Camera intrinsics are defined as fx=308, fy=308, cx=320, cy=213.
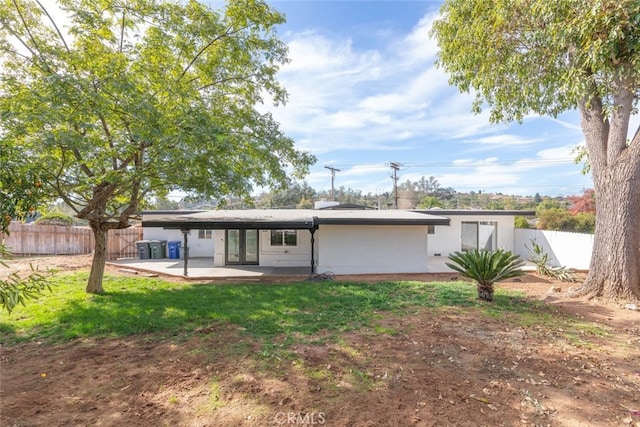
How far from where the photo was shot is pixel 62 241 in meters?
16.3

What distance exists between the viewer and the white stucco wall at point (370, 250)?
11.6m

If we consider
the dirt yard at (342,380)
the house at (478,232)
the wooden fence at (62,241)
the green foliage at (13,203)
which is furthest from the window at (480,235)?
the wooden fence at (62,241)

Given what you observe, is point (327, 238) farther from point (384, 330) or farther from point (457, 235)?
point (457, 235)

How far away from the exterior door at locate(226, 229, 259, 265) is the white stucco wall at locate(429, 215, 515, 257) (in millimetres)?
9167

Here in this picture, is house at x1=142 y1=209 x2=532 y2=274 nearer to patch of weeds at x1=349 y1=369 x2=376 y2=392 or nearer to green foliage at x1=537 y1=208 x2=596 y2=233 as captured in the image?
green foliage at x1=537 y1=208 x2=596 y2=233

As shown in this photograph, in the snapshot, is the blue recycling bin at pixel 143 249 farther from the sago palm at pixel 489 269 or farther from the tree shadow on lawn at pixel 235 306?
the sago palm at pixel 489 269

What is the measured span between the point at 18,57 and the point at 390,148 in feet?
95.3

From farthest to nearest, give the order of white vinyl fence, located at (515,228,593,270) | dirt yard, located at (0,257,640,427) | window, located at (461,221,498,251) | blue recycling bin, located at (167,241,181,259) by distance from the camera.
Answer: window, located at (461,221,498,251) → blue recycling bin, located at (167,241,181,259) → white vinyl fence, located at (515,228,593,270) → dirt yard, located at (0,257,640,427)

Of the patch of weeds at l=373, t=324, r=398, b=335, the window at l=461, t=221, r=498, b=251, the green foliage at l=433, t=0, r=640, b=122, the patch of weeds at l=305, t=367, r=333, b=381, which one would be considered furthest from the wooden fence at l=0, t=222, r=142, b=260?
Result: the window at l=461, t=221, r=498, b=251

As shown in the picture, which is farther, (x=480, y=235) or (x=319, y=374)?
(x=480, y=235)

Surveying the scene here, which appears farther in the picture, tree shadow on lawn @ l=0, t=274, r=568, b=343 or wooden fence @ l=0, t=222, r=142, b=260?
wooden fence @ l=0, t=222, r=142, b=260

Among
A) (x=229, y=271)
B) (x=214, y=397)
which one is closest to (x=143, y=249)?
(x=229, y=271)

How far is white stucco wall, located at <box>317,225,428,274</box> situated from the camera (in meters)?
11.6

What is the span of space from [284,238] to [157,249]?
6909 mm
